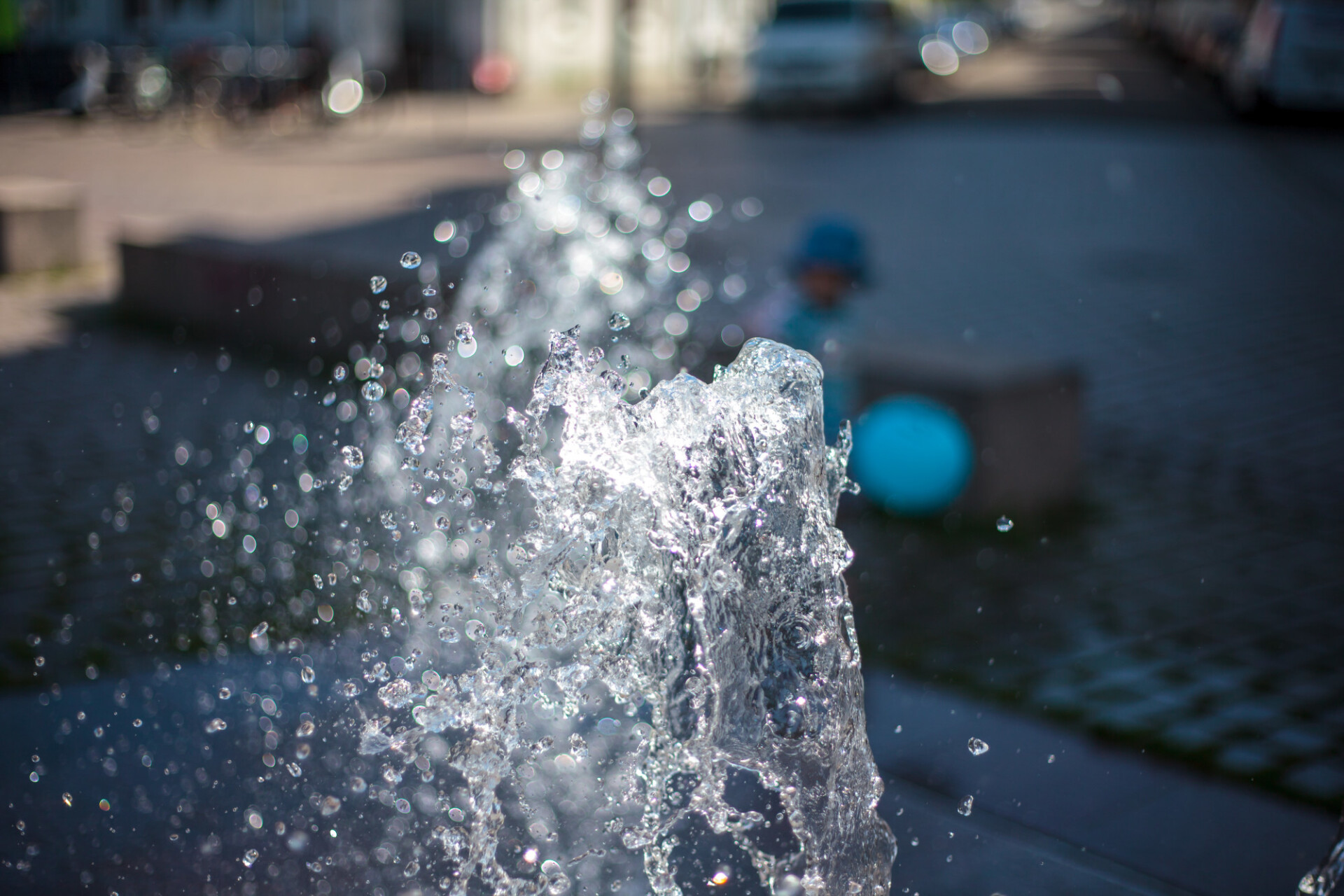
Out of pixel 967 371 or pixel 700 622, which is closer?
pixel 700 622

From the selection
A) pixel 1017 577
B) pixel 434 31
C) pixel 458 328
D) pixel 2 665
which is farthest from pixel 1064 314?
pixel 434 31

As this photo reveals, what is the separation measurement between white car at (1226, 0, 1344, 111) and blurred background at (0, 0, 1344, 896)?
0.16ft

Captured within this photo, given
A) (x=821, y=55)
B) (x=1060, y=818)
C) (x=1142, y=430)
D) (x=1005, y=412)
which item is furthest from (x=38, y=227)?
(x=821, y=55)

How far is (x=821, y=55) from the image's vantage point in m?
22.3

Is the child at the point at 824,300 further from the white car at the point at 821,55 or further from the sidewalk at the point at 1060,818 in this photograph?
the white car at the point at 821,55

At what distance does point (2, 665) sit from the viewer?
13.3 ft

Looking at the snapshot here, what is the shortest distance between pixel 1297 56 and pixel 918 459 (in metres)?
17.1

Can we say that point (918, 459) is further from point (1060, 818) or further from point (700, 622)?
point (700, 622)

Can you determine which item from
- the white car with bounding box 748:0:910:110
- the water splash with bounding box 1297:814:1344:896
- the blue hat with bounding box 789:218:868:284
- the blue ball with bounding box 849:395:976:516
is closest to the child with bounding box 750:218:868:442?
the blue hat with bounding box 789:218:868:284

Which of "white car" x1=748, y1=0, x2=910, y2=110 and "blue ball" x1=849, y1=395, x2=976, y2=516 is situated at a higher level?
"blue ball" x1=849, y1=395, x2=976, y2=516

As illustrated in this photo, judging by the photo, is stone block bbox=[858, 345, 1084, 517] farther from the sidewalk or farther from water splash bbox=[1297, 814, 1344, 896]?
water splash bbox=[1297, 814, 1344, 896]

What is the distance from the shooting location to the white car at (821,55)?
2241 cm

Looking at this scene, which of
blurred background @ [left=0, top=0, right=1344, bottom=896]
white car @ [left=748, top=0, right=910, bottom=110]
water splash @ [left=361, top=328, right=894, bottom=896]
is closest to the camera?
water splash @ [left=361, top=328, right=894, bottom=896]

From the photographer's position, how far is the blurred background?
3.60 meters
